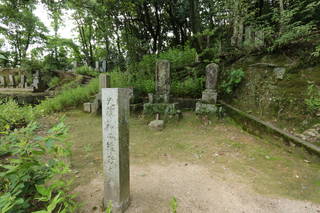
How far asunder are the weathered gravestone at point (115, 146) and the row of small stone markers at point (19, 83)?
13.3 m

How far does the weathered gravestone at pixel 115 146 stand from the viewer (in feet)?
5.66

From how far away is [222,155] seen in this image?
3428mm

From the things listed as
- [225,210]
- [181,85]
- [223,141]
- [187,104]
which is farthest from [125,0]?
[225,210]

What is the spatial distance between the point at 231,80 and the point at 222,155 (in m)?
3.48

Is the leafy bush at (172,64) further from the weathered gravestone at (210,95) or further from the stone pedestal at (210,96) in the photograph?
the stone pedestal at (210,96)

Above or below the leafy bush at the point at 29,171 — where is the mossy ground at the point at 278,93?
above

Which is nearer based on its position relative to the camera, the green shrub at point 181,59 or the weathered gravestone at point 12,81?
the green shrub at point 181,59

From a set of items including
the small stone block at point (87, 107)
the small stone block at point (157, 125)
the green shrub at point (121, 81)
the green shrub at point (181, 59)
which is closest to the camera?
the small stone block at point (157, 125)

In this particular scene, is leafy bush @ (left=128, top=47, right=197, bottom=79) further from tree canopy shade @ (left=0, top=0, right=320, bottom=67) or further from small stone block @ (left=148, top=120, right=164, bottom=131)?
small stone block @ (left=148, top=120, right=164, bottom=131)

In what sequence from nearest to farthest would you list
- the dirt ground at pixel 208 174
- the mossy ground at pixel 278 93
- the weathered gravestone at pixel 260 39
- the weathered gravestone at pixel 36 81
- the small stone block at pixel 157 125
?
the dirt ground at pixel 208 174, the mossy ground at pixel 278 93, the small stone block at pixel 157 125, the weathered gravestone at pixel 260 39, the weathered gravestone at pixel 36 81

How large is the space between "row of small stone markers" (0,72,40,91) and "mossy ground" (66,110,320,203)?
973 centimetres

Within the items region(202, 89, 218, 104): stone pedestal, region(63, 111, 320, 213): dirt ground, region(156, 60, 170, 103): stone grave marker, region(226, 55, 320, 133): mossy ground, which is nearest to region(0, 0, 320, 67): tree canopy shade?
region(226, 55, 320, 133): mossy ground

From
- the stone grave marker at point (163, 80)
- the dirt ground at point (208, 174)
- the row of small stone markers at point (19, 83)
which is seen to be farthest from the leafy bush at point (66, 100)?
the row of small stone markers at point (19, 83)

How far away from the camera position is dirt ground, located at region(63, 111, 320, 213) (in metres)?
2.04
